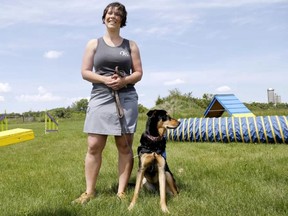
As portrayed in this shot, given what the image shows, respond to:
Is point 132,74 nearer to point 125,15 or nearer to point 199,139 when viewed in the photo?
point 125,15

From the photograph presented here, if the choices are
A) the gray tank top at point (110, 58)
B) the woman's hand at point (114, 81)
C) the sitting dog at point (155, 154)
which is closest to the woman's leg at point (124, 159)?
the sitting dog at point (155, 154)

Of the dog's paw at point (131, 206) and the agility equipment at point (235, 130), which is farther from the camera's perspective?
the agility equipment at point (235, 130)

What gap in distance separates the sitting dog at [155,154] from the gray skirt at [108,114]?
0.24 meters

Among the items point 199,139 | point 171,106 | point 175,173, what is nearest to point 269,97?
point 171,106

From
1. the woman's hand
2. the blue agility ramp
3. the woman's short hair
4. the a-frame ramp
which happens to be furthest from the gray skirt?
the a-frame ramp

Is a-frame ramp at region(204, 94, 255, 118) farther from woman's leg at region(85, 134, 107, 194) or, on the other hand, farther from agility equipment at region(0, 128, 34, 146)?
agility equipment at region(0, 128, 34, 146)

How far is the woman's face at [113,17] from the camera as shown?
13.1ft

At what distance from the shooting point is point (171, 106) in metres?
29.1

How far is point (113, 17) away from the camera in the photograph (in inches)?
157

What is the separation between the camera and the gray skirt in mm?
4008

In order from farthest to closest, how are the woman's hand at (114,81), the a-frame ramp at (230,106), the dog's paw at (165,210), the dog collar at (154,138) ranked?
the a-frame ramp at (230,106), the dog collar at (154,138), the woman's hand at (114,81), the dog's paw at (165,210)

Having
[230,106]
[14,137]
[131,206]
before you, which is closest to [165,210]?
[131,206]

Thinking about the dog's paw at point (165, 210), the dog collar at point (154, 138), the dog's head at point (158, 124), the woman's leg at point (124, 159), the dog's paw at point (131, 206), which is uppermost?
the dog's head at point (158, 124)

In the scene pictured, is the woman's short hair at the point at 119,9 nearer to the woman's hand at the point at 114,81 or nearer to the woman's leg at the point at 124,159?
the woman's hand at the point at 114,81
